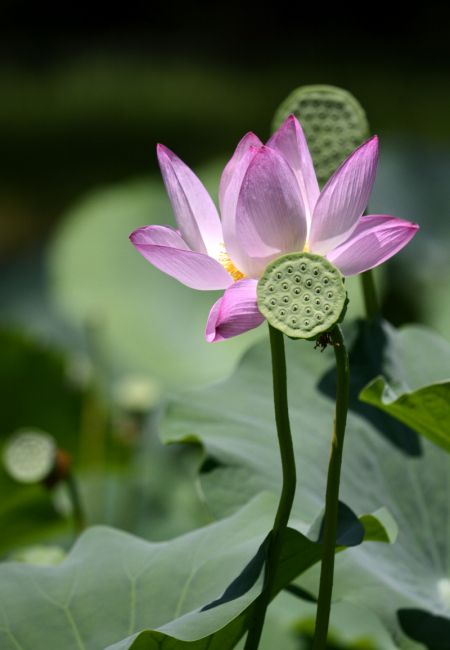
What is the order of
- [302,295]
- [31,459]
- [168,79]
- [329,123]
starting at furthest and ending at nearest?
[168,79], [31,459], [329,123], [302,295]

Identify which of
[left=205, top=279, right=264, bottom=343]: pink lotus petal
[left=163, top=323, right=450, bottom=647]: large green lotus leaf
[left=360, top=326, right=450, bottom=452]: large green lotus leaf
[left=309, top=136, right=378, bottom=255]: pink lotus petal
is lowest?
[left=163, top=323, right=450, bottom=647]: large green lotus leaf

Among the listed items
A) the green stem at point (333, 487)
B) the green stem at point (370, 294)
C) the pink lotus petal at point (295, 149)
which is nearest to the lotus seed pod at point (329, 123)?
the green stem at point (370, 294)

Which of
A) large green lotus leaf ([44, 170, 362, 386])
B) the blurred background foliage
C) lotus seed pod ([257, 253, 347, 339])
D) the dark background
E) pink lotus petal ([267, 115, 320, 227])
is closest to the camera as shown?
lotus seed pod ([257, 253, 347, 339])

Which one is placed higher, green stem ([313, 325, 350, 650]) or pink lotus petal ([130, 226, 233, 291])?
pink lotus petal ([130, 226, 233, 291])

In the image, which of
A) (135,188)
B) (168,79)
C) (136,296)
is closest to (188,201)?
(136,296)

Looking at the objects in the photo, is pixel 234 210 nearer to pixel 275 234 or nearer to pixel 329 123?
pixel 275 234

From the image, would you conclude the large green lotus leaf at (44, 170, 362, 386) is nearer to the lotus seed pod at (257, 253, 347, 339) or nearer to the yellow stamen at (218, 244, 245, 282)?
the yellow stamen at (218, 244, 245, 282)

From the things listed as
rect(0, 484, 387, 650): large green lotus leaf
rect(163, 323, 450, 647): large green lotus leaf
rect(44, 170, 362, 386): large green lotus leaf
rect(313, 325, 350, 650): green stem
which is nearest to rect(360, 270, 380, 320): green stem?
rect(163, 323, 450, 647): large green lotus leaf
